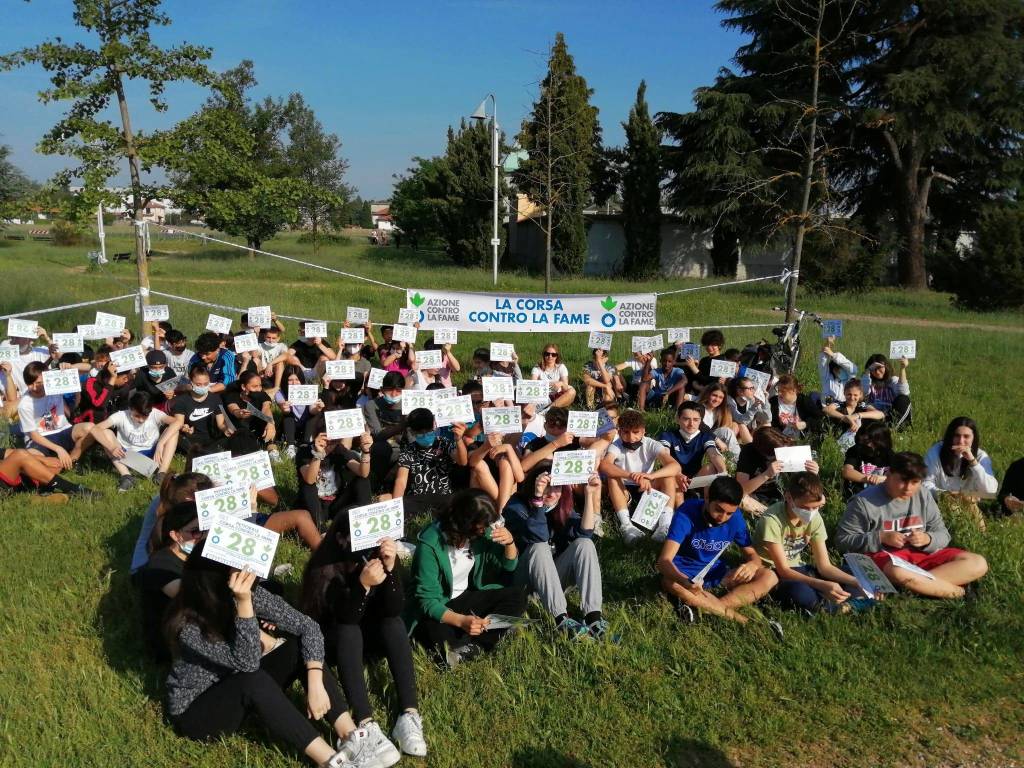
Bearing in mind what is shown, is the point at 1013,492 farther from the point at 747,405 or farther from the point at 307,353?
the point at 307,353

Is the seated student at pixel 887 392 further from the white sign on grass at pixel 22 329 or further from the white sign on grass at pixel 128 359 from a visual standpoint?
the white sign on grass at pixel 22 329

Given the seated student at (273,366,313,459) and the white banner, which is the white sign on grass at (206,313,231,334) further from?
the white banner

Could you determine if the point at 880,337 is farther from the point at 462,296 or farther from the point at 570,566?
the point at 570,566

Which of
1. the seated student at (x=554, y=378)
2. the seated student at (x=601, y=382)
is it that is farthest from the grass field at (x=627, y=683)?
the seated student at (x=601, y=382)

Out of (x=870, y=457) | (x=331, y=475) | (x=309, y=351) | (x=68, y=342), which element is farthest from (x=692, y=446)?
(x=68, y=342)

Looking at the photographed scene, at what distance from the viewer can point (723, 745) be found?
415 centimetres

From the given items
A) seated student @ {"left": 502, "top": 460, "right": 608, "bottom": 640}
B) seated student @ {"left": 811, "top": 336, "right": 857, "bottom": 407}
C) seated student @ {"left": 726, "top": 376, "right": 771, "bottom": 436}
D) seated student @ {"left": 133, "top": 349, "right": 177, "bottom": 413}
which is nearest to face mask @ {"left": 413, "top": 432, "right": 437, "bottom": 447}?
seated student @ {"left": 502, "top": 460, "right": 608, "bottom": 640}

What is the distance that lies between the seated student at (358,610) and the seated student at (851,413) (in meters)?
5.86

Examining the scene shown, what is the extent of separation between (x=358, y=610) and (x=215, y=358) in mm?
6619

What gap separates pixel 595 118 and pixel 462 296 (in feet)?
99.8

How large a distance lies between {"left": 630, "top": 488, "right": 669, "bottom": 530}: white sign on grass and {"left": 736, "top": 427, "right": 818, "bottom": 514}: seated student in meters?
0.77

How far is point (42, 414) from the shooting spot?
8.22 m

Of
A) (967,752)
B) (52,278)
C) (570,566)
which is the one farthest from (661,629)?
(52,278)

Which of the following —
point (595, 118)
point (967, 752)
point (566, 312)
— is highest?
point (595, 118)
